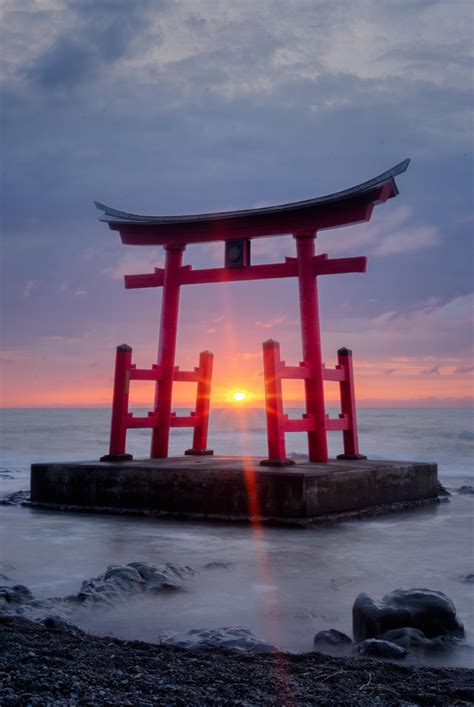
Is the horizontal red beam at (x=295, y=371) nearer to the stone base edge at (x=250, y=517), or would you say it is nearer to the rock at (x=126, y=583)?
the stone base edge at (x=250, y=517)

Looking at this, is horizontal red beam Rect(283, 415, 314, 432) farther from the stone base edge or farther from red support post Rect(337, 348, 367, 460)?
the stone base edge

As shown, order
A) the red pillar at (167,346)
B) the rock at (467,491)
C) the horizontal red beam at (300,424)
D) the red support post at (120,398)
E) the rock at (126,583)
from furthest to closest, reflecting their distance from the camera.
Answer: the rock at (467,491)
the red pillar at (167,346)
the red support post at (120,398)
the horizontal red beam at (300,424)
the rock at (126,583)

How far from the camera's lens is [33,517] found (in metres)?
8.44

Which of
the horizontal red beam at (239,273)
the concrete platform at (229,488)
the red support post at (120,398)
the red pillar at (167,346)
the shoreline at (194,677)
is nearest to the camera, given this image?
the shoreline at (194,677)

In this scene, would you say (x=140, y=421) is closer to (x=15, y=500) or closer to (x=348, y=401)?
(x=15, y=500)

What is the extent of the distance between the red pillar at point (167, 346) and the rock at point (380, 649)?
699cm

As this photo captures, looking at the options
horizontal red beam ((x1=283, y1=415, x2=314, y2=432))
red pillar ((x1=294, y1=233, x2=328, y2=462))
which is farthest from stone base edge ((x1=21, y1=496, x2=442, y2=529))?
horizontal red beam ((x1=283, y1=415, x2=314, y2=432))

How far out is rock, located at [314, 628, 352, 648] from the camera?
145 inches

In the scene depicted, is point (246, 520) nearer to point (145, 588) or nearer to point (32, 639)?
point (145, 588)

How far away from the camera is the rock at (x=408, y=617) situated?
3.78 metres

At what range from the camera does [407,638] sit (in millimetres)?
3648

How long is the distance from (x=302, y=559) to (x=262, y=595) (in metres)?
1.24

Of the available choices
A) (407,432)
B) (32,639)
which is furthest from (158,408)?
(407,432)

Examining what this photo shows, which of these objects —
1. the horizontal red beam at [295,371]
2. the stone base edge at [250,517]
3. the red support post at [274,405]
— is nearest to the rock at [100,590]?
the stone base edge at [250,517]
